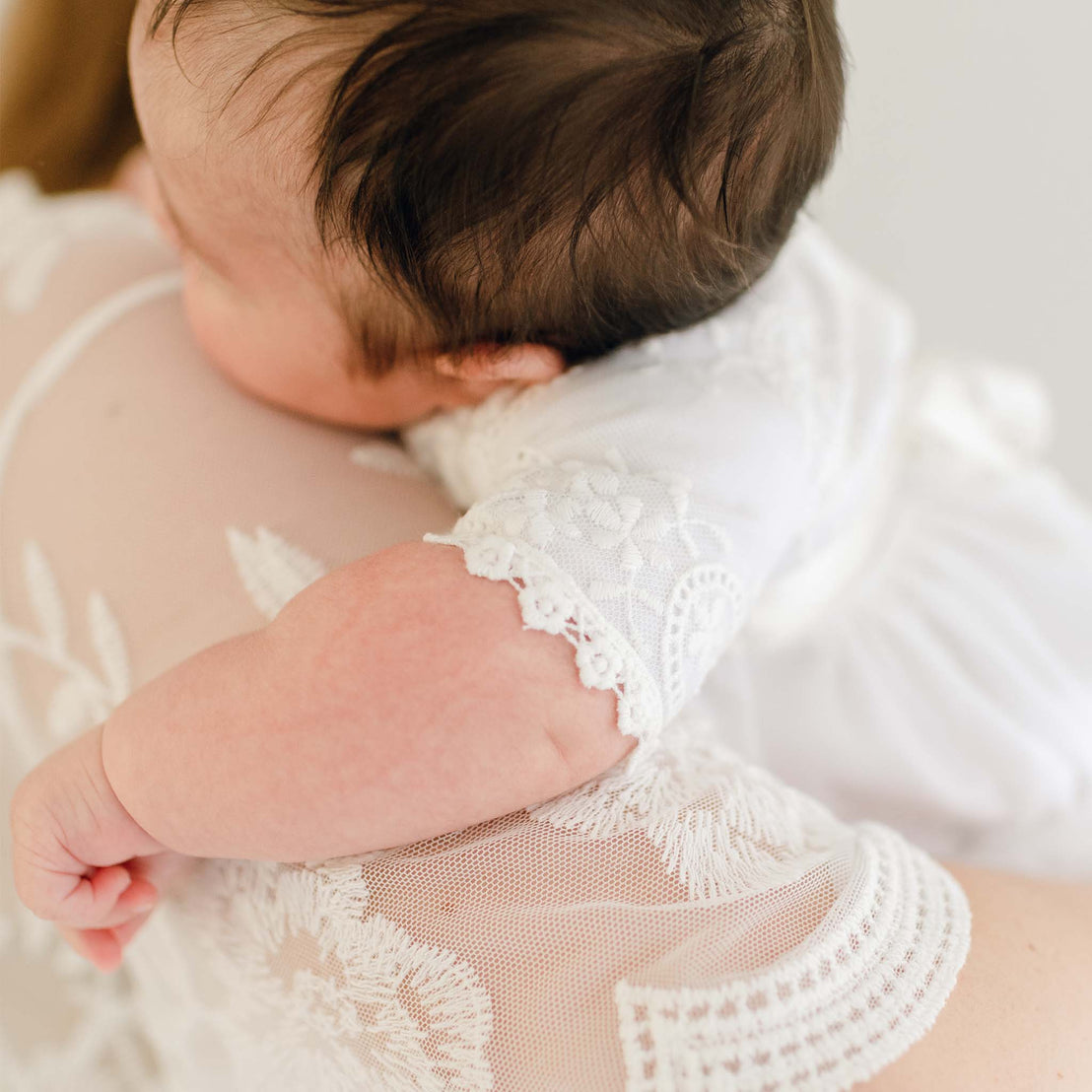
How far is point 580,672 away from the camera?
1.81ft

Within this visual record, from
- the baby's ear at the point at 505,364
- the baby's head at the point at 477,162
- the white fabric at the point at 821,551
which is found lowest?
the white fabric at the point at 821,551

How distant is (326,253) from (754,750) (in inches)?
22.4

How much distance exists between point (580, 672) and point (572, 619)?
3cm

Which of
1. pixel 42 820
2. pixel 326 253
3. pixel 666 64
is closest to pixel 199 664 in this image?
pixel 42 820

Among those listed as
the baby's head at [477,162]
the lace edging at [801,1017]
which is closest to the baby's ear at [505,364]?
the baby's head at [477,162]

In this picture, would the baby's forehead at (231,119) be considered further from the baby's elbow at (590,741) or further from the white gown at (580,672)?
the baby's elbow at (590,741)

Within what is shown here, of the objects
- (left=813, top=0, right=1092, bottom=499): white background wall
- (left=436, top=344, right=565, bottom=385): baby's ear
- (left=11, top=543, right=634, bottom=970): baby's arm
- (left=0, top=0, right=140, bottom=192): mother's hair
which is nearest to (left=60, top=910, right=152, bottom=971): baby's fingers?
(left=11, top=543, right=634, bottom=970): baby's arm

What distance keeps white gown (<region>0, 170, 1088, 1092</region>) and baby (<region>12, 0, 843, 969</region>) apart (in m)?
0.02

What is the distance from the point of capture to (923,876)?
588mm

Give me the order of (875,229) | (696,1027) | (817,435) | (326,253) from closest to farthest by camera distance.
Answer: (696,1027), (326,253), (817,435), (875,229)

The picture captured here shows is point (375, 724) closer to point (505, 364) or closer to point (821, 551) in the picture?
point (505, 364)

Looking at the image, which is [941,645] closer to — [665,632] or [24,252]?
[665,632]

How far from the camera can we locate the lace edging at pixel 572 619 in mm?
550

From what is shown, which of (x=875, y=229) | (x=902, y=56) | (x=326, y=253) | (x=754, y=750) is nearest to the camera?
(x=326, y=253)
